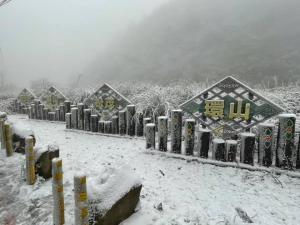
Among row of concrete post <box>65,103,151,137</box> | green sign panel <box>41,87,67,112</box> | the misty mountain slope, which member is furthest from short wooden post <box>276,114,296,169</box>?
the misty mountain slope

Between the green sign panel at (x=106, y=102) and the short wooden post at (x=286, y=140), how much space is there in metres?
4.33

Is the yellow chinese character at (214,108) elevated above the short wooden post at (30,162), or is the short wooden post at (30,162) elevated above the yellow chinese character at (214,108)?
the yellow chinese character at (214,108)

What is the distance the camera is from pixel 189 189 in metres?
3.88

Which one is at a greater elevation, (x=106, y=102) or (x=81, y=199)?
(x=106, y=102)

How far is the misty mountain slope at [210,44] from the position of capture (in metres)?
22.6

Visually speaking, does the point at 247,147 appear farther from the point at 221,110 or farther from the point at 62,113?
the point at 62,113

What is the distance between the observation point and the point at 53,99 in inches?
391

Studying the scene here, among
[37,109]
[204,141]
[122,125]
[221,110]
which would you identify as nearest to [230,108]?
[221,110]

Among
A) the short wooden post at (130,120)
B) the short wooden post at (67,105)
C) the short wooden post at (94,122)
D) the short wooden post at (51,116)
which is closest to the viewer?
the short wooden post at (130,120)

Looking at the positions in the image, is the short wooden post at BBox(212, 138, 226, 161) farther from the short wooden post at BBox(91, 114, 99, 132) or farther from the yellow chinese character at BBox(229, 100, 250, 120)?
the short wooden post at BBox(91, 114, 99, 132)

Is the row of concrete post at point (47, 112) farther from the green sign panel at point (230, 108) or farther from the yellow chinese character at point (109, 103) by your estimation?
the green sign panel at point (230, 108)

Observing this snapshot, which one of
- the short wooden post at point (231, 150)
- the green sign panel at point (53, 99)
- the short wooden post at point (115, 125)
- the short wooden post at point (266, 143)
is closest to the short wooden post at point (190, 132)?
the short wooden post at point (231, 150)

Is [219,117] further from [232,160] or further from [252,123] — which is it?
[232,160]

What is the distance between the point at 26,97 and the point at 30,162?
27.6 ft
